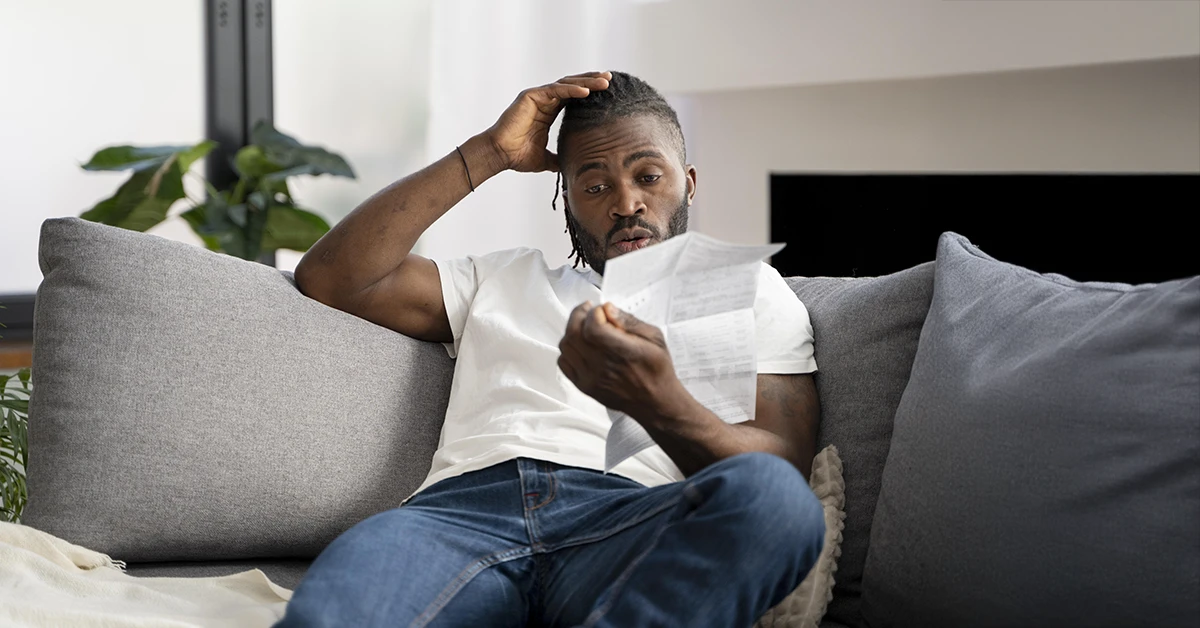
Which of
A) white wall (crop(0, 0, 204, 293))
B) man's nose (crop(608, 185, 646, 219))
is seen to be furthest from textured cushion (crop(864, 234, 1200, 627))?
white wall (crop(0, 0, 204, 293))

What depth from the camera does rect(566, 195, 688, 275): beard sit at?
1700mm

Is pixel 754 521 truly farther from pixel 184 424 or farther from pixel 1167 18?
pixel 1167 18

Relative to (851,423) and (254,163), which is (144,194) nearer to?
(254,163)

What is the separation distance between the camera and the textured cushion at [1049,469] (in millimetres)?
1168

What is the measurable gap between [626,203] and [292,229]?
1875 mm

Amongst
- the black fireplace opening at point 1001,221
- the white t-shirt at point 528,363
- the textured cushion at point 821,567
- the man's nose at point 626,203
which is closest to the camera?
the textured cushion at point 821,567

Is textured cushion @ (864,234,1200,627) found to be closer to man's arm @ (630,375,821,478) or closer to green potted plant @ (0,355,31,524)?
man's arm @ (630,375,821,478)

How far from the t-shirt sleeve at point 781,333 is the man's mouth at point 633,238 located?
174mm

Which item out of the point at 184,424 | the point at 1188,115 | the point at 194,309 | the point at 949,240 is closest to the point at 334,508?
the point at 184,424

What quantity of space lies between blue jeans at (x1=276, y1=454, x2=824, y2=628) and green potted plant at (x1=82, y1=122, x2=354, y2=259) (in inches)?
78.2

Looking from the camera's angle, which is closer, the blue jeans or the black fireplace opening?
the blue jeans

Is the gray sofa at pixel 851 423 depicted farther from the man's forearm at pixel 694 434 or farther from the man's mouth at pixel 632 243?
the man's mouth at pixel 632 243

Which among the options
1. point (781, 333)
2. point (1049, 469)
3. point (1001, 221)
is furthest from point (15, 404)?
point (1001, 221)

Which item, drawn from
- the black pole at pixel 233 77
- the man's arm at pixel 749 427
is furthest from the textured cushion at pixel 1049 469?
the black pole at pixel 233 77
